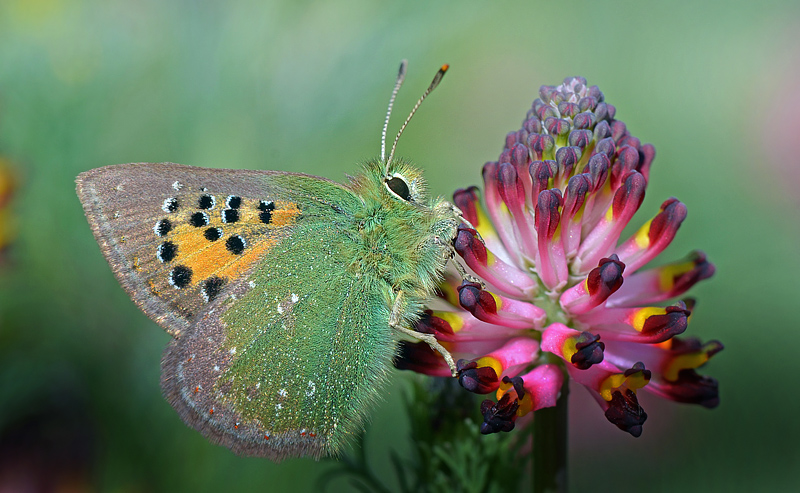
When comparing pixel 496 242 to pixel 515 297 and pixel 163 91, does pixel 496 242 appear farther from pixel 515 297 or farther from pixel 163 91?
pixel 163 91

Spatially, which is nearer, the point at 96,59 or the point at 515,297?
the point at 515,297

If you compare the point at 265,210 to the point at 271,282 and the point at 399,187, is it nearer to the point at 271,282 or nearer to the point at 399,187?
the point at 271,282

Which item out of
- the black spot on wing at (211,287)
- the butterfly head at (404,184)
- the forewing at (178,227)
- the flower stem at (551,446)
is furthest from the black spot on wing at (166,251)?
the flower stem at (551,446)

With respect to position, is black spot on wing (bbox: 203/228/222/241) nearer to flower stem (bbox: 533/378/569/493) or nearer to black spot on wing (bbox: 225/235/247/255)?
black spot on wing (bbox: 225/235/247/255)

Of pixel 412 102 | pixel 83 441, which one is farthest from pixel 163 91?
pixel 83 441

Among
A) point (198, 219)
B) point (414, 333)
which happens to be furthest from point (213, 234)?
point (414, 333)

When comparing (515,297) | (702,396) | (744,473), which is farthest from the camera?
(744,473)
